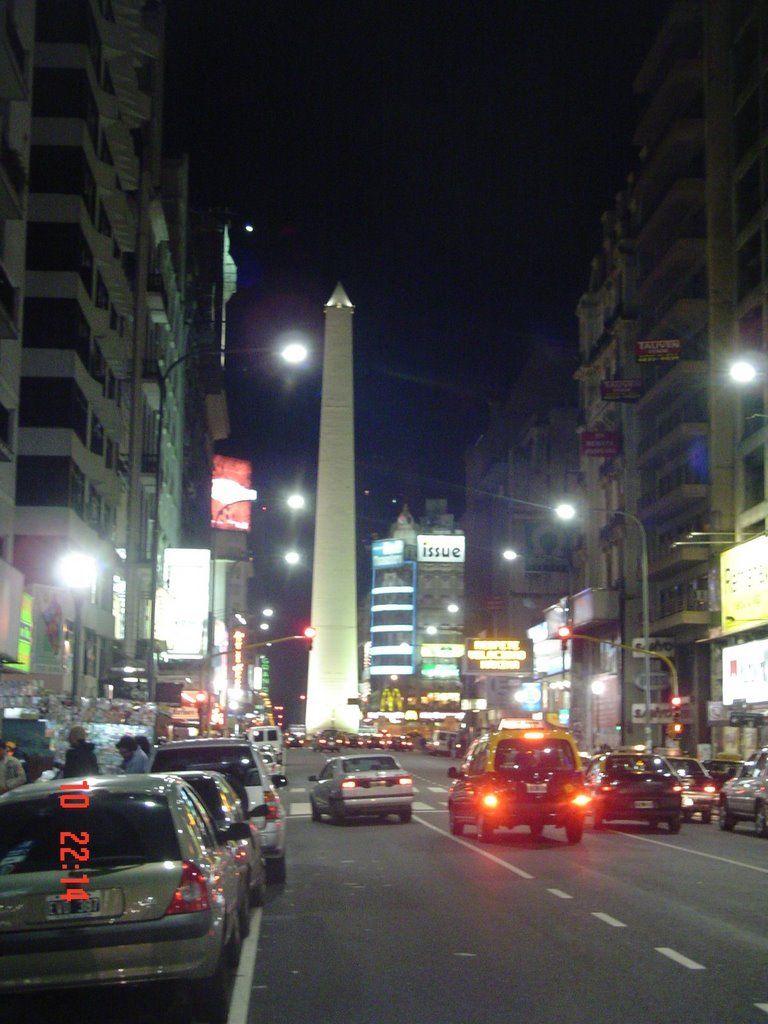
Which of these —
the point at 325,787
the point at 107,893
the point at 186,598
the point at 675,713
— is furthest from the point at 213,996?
the point at 186,598

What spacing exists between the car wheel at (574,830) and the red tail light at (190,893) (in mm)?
16481

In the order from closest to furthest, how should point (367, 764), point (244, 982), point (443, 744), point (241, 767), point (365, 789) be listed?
point (244, 982), point (241, 767), point (365, 789), point (367, 764), point (443, 744)

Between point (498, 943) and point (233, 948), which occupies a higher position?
point (233, 948)

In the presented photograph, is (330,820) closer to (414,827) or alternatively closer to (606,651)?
(414,827)

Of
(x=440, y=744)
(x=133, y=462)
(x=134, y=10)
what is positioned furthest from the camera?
(x=440, y=744)

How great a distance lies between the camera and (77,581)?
31891mm

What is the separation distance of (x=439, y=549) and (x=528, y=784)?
155 meters

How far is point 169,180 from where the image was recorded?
74188 millimetres

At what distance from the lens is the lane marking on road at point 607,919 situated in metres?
13.8

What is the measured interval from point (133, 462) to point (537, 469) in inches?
2501

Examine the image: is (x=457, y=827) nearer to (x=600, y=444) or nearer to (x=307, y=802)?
(x=307, y=802)

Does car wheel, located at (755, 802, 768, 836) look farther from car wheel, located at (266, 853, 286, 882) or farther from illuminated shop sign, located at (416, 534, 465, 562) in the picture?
illuminated shop sign, located at (416, 534, 465, 562)

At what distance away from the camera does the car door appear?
103 ft

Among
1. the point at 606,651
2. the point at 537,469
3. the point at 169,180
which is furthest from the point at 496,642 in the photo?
the point at 169,180
